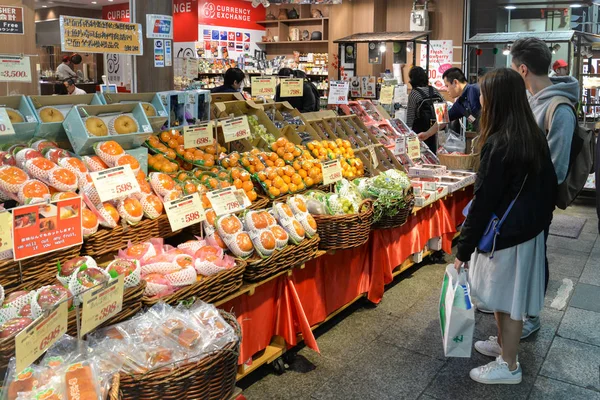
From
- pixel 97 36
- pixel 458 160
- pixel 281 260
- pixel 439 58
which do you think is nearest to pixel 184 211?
pixel 281 260

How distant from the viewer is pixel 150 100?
3.61 metres

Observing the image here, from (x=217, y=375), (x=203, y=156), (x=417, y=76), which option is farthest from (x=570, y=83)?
(x=417, y=76)

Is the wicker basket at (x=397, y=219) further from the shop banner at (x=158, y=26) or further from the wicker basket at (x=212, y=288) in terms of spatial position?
the shop banner at (x=158, y=26)

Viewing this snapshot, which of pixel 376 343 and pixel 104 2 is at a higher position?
pixel 104 2

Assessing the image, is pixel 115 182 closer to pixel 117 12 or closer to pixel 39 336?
pixel 39 336

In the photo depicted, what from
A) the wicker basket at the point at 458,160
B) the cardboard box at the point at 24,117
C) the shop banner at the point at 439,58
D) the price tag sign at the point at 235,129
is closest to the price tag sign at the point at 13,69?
the cardboard box at the point at 24,117

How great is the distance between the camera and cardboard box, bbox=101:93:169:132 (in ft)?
11.2

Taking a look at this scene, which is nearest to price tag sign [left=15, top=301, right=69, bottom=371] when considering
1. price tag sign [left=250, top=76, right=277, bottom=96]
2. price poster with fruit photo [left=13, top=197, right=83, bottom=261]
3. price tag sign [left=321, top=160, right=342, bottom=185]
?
price poster with fruit photo [left=13, top=197, right=83, bottom=261]

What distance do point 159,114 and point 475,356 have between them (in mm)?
2380

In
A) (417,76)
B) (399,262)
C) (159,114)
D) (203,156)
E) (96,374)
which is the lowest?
(399,262)

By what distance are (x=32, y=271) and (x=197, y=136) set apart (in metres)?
1.58

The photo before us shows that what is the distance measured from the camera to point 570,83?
3.24m

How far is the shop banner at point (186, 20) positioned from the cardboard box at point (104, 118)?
28.3 feet

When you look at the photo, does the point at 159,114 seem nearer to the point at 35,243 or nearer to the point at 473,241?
the point at 35,243
